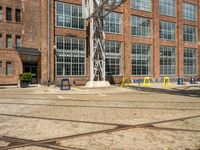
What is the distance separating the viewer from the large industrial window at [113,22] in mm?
32531

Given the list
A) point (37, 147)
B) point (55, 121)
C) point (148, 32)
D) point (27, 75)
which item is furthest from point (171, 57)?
point (37, 147)

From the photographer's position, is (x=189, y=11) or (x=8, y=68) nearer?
(x=8, y=68)

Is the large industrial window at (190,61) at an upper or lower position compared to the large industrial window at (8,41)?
lower

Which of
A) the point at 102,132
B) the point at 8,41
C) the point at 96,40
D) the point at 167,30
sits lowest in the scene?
the point at 102,132

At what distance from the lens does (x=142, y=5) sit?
118ft

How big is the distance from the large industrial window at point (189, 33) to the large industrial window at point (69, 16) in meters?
17.7

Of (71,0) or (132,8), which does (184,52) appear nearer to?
(132,8)

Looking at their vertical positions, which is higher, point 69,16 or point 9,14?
point 9,14

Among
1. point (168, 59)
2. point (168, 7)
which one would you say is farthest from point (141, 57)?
point (168, 7)

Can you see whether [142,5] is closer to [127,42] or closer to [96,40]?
[127,42]

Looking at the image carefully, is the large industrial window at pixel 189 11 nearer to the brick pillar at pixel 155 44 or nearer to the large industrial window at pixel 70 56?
the brick pillar at pixel 155 44

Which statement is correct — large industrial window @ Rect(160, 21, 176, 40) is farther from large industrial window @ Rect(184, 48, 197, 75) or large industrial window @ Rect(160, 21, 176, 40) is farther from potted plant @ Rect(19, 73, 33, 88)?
potted plant @ Rect(19, 73, 33, 88)

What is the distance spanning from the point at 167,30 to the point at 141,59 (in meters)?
6.86

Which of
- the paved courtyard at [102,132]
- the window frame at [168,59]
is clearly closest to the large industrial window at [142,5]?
the window frame at [168,59]
